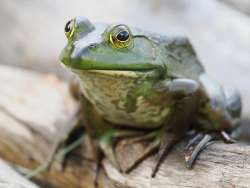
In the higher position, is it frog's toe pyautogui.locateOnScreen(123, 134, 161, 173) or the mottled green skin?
the mottled green skin

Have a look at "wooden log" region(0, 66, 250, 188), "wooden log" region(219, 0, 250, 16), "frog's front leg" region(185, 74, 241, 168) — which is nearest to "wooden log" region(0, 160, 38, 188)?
"wooden log" region(0, 66, 250, 188)

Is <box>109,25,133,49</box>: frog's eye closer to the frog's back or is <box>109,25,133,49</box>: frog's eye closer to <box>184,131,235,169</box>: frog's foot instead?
the frog's back

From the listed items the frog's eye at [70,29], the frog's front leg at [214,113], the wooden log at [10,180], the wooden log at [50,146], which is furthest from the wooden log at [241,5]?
the wooden log at [10,180]

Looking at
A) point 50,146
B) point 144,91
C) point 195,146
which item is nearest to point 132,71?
point 144,91

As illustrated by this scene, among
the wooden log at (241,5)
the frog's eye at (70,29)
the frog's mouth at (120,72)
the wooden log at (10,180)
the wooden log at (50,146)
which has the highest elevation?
the frog's eye at (70,29)

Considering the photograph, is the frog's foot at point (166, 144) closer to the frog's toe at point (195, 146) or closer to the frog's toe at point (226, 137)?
the frog's toe at point (195, 146)

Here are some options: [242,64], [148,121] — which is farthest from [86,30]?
[242,64]

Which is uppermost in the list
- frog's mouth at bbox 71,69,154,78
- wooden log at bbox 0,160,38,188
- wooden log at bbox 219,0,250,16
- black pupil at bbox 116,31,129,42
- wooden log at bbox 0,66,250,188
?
black pupil at bbox 116,31,129,42

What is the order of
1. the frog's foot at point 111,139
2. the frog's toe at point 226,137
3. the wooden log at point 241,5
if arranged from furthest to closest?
the wooden log at point 241,5, the frog's foot at point 111,139, the frog's toe at point 226,137
